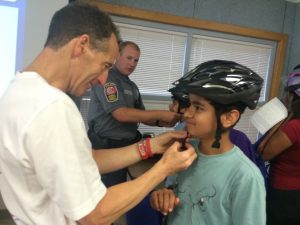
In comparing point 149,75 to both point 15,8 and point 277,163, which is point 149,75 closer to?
point 15,8

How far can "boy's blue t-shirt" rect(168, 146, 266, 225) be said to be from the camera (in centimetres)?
105

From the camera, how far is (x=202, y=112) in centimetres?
121

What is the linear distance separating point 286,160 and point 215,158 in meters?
0.78

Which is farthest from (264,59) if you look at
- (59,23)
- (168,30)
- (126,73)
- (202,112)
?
(59,23)

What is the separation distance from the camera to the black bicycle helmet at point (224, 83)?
1.16m

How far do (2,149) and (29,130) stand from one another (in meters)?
0.14

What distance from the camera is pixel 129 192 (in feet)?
3.13

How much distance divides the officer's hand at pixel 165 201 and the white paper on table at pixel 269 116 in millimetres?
676

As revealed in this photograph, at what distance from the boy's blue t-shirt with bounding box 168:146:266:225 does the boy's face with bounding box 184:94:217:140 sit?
97mm

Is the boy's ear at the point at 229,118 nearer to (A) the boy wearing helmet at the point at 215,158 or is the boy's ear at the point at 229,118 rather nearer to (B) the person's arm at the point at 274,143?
(A) the boy wearing helmet at the point at 215,158

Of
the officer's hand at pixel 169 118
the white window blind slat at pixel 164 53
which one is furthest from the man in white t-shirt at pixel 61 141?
the white window blind slat at pixel 164 53

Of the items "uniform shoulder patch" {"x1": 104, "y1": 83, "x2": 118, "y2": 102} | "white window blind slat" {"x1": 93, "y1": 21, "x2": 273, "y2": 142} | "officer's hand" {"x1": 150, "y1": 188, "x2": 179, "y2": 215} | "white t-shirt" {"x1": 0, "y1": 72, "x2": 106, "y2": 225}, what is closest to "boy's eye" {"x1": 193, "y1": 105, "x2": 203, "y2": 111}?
"officer's hand" {"x1": 150, "y1": 188, "x2": 179, "y2": 215}

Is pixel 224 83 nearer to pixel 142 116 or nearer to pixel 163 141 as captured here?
pixel 163 141

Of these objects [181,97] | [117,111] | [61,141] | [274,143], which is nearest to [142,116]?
[117,111]
